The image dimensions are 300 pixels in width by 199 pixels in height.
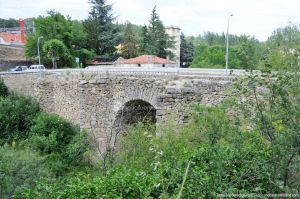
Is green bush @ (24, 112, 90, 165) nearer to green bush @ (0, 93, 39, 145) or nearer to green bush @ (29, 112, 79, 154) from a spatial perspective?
green bush @ (29, 112, 79, 154)

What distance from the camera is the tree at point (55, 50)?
2466 cm

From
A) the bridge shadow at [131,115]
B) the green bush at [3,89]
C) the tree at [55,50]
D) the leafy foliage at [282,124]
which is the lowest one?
the bridge shadow at [131,115]

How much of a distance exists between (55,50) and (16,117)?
11.2 meters

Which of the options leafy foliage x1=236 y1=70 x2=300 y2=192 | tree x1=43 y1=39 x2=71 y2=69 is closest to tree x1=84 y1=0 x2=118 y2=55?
tree x1=43 y1=39 x2=71 y2=69

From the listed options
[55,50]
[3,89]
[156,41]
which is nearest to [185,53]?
[156,41]

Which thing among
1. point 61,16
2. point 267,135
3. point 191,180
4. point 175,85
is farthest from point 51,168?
point 61,16

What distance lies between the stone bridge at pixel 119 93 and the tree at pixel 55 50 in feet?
27.0

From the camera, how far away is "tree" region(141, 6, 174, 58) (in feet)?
109

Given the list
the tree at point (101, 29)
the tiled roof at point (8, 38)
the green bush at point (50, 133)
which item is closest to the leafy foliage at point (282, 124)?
the green bush at point (50, 133)

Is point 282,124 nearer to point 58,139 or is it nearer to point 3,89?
point 58,139

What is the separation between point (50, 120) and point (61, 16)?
17.8 meters

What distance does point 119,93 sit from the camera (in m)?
11.5

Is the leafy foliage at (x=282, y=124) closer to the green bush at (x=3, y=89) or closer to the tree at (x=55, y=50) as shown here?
the green bush at (x=3, y=89)

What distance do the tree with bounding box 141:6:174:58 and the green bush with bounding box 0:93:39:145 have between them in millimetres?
18719
